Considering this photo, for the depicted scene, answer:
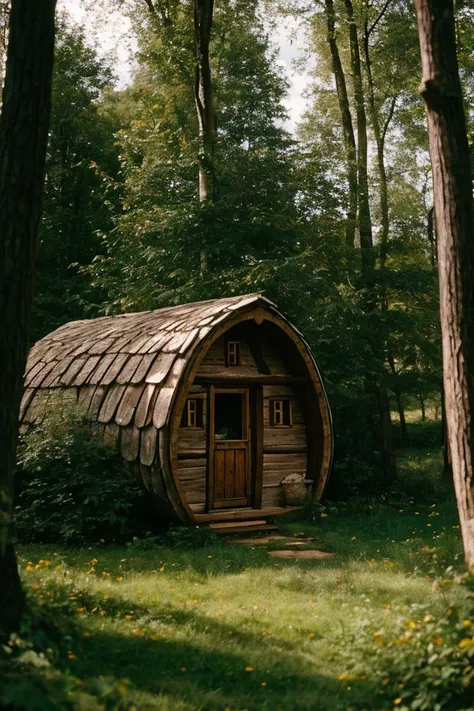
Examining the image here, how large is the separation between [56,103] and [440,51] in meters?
22.9

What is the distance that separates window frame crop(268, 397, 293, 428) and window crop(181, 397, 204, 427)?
1473 mm

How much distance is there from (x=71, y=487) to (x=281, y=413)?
3.86 m

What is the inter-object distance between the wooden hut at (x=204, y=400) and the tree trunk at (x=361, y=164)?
5.54 metres

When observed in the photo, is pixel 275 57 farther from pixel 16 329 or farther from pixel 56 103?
pixel 16 329

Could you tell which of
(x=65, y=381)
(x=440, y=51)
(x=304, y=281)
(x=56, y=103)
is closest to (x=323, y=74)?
(x=56, y=103)

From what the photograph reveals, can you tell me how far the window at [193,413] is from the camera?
1151 centimetres

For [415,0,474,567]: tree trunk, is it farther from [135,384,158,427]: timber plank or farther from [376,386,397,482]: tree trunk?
[376,386,397,482]: tree trunk

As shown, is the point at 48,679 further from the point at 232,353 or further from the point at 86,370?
the point at 86,370

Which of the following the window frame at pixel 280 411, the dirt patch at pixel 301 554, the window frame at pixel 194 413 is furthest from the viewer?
the window frame at pixel 280 411

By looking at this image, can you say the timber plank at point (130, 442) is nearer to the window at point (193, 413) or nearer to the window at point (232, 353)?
the window at point (193, 413)

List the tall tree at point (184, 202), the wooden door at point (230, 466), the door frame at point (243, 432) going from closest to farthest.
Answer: the door frame at point (243, 432)
the wooden door at point (230, 466)
the tall tree at point (184, 202)

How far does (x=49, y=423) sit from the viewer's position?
38.5 feet

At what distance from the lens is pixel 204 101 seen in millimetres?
18297

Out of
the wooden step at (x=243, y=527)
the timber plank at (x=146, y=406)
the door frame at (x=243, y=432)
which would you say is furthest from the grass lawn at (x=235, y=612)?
the timber plank at (x=146, y=406)
